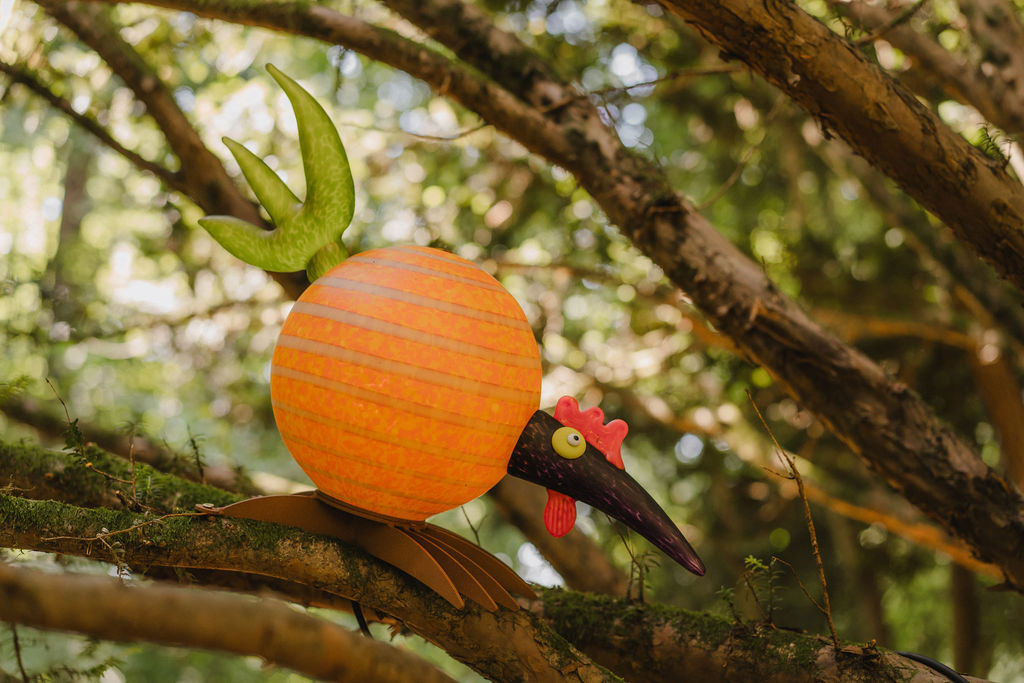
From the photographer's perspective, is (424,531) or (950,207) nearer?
(424,531)

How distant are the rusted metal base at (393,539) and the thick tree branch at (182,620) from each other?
0.51 m

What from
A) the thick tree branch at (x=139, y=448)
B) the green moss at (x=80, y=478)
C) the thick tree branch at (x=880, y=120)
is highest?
the thick tree branch at (x=880, y=120)

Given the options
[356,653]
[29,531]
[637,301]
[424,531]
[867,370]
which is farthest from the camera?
[637,301]

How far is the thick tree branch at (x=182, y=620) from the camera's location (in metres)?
0.67

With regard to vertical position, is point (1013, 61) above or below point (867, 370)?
above

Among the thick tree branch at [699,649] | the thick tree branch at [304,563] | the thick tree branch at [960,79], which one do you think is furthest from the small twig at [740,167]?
the thick tree branch at [304,563]

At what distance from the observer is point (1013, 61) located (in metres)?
2.68

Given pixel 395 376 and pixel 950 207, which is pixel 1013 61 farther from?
pixel 395 376

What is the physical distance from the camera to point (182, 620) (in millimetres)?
706

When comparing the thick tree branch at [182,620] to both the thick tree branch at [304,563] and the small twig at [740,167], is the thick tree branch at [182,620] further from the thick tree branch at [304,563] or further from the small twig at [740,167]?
the small twig at [740,167]

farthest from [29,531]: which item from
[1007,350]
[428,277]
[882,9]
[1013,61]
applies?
[1007,350]

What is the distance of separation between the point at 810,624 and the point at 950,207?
12.8 feet

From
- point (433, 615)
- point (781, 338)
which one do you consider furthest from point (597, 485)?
point (781, 338)

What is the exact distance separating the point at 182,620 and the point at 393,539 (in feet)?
2.21
